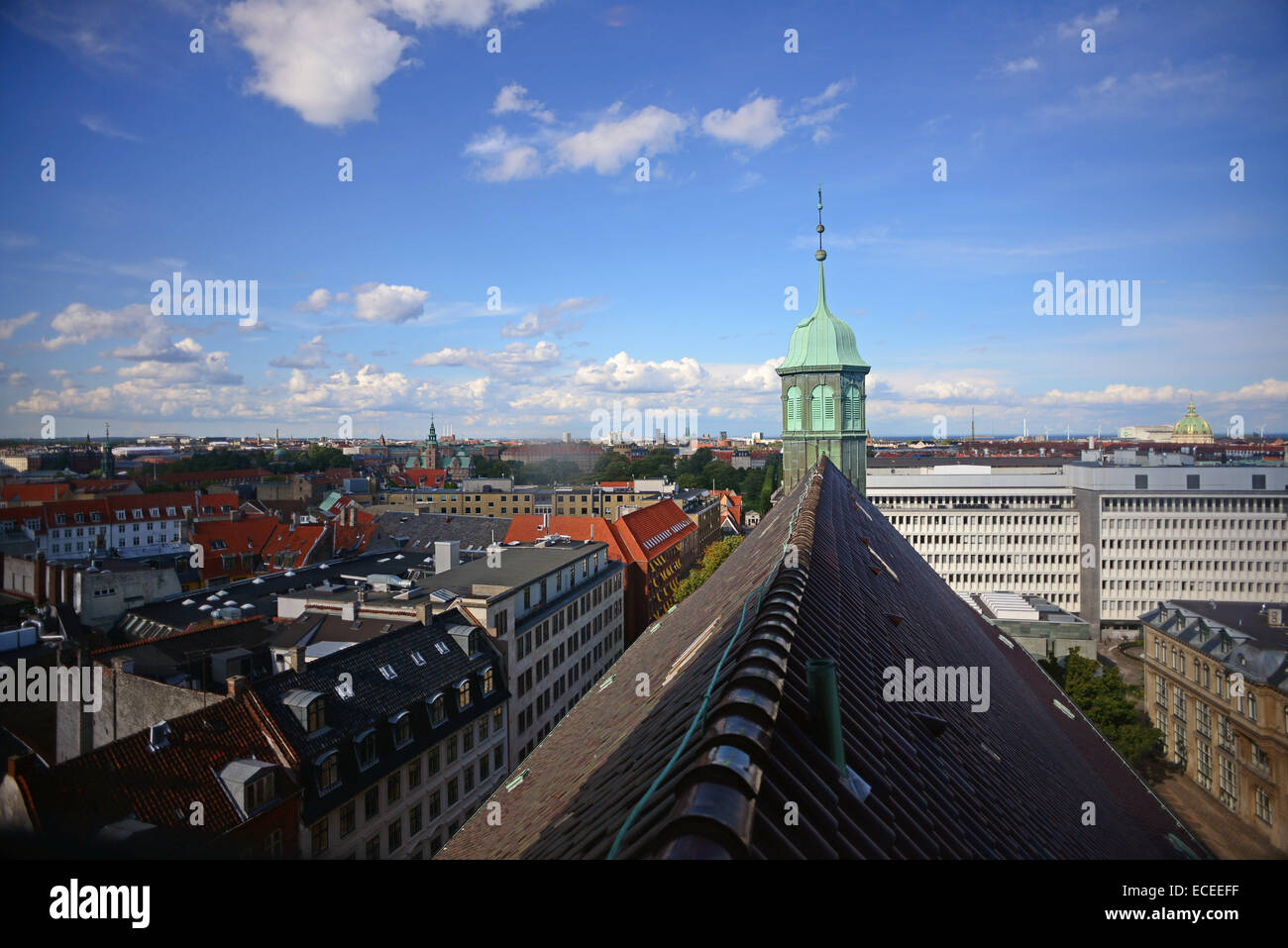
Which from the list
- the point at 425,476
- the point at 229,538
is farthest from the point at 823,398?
the point at 425,476

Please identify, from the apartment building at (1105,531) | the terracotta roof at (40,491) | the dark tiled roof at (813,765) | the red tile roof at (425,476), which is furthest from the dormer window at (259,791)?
the red tile roof at (425,476)

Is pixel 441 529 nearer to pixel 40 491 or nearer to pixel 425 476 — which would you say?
pixel 40 491

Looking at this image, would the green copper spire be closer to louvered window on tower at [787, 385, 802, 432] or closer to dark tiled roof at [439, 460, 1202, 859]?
louvered window on tower at [787, 385, 802, 432]

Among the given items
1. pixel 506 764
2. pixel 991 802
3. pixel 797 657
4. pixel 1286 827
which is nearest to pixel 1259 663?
pixel 1286 827

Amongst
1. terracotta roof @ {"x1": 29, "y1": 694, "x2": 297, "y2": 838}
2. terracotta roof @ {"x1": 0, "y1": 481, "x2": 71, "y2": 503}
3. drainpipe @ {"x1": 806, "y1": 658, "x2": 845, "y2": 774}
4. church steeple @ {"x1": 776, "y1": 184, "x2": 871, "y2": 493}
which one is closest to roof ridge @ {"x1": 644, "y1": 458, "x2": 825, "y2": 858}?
drainpipe @ {"x1": 806, "y1": 658, "x2": 845, "y2": 774}
